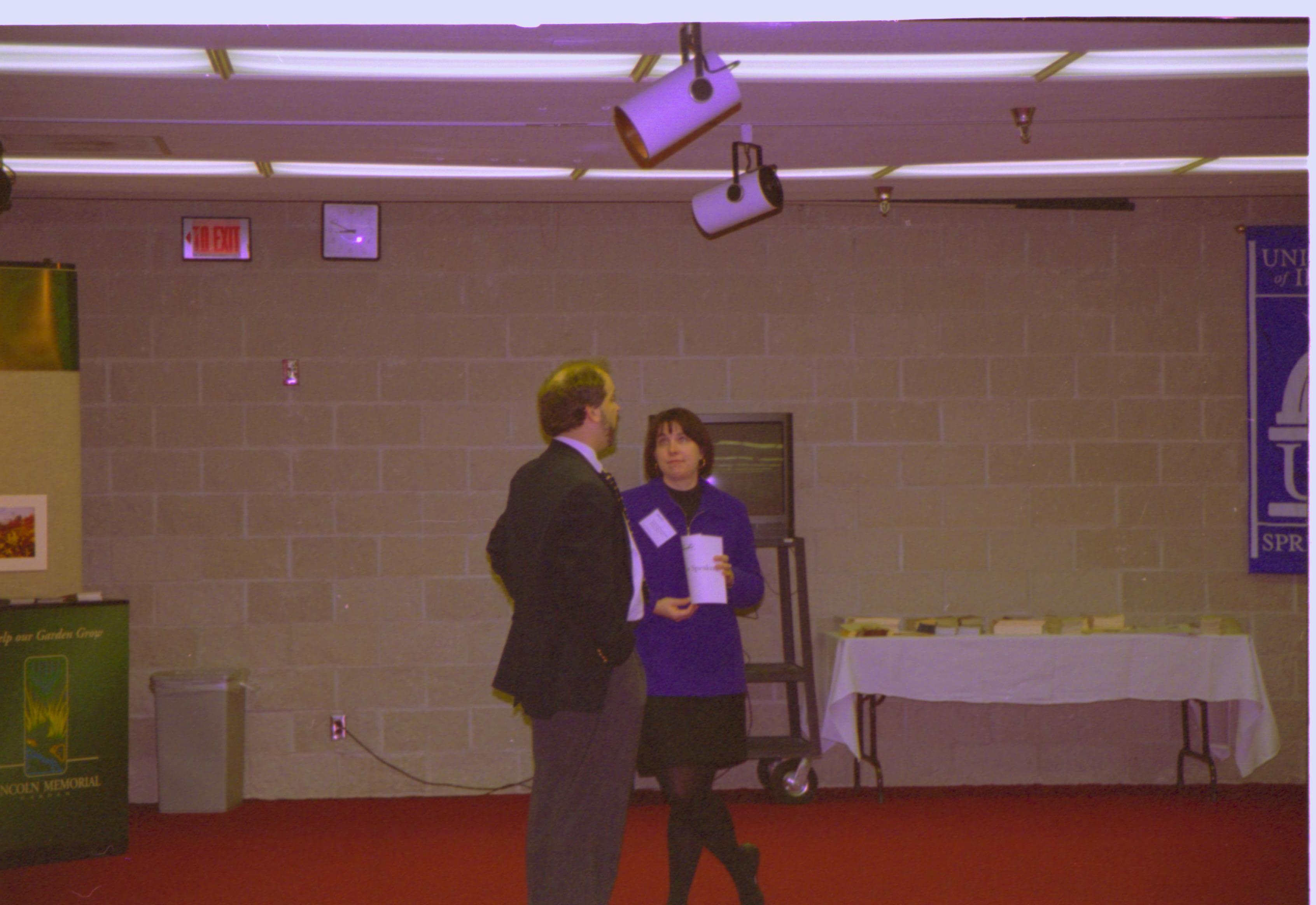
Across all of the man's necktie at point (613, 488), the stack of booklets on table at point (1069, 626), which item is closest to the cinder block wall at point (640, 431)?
the stack of booklets on table at point (1069, 626)

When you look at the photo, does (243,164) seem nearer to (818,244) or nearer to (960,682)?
(818,244)

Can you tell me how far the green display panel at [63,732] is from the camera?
404 cm

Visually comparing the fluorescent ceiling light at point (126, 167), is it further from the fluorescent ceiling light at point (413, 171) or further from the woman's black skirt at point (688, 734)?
the woman's black skirt at point (688, 734)

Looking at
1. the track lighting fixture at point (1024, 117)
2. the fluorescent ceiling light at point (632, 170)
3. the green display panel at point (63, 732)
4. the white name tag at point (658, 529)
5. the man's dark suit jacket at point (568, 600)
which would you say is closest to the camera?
the man's dark suit jacket at point (568, 600)

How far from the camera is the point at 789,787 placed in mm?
4977

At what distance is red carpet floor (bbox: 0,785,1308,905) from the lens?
12.4 feet

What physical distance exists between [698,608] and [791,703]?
192 cm

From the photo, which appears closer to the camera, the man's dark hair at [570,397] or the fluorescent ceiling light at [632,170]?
the man's dark hair at [570,397]

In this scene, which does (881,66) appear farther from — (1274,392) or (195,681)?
Result: (195,681)

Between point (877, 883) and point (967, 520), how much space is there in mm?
1939

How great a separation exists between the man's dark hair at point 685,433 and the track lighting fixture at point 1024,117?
1304 millimetres

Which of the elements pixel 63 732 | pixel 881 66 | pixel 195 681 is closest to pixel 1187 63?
pixel 881 66

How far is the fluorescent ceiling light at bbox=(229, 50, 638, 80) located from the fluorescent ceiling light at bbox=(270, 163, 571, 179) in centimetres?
121

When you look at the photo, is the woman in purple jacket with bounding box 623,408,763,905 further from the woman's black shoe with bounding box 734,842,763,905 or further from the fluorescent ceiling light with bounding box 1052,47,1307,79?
the fluorescent ceiling light with bounding box 1052,47,1307,79
